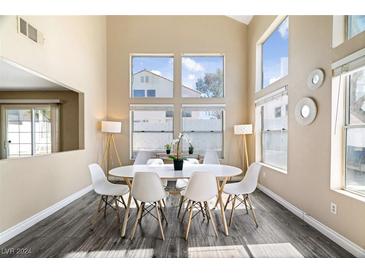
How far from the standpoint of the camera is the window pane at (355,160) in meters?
2.28

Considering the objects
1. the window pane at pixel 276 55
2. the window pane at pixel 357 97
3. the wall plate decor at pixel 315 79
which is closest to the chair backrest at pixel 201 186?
the window pane at pixel 357 97

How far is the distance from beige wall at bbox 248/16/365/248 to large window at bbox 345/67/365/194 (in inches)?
7.2

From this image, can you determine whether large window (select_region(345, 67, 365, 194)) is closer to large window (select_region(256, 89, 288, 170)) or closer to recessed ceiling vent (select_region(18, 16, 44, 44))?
large window (select_region(256, 89, 288, 170))

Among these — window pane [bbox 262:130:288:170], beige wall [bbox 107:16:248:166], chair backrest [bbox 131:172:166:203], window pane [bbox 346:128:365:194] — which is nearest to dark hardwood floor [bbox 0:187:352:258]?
chair backrest [bbox 131:172:166:203]

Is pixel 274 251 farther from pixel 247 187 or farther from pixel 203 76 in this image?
pixel 203 76

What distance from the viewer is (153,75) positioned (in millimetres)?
5664

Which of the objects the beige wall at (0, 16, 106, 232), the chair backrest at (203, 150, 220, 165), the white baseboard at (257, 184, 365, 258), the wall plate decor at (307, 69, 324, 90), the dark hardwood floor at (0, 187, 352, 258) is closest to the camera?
the white baseboard at (257, 184, 365, 258)

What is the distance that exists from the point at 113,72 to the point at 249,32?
3692mm

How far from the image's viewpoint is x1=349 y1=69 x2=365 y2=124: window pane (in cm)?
228

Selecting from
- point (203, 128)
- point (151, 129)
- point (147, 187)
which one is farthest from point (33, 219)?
point (203, 128)

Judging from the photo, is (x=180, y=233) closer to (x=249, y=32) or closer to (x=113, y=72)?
(x=113, y=72)

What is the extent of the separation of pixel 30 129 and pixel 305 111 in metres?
6.33

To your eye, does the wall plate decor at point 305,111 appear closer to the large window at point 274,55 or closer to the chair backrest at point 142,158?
A: the large window at point 274,55
